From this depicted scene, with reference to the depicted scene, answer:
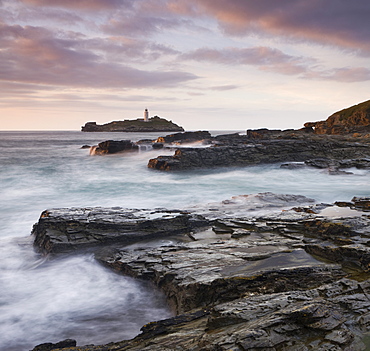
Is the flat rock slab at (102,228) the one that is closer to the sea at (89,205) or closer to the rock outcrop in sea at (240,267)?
the rock outcrop in sea at (240,267)

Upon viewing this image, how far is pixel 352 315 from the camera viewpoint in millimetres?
3912

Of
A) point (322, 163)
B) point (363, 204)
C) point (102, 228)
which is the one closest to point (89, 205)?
point (102, 228)

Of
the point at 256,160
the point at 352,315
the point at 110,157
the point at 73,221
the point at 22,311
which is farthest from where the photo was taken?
the point at 110,157

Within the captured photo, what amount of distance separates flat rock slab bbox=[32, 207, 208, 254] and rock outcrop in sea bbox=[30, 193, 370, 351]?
0.03m

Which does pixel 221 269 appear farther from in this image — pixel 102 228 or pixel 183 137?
pixel 183 137

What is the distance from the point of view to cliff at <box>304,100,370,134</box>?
160 feet

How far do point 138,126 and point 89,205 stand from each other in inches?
6381

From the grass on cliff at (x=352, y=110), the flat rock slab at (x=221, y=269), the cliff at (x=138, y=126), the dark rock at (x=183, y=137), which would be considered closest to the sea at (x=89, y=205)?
the flat rock slab at (x=221, y=269)

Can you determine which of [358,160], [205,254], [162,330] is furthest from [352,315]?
[358,160]

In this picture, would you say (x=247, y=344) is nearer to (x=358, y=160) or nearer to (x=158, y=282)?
(x=158, y=282)

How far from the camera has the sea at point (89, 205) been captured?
5750 millimetres

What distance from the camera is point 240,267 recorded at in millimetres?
6004

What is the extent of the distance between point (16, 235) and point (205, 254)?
22.8 feet

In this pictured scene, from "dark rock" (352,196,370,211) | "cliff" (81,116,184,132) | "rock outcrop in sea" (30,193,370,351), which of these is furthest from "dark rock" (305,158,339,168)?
"cliff" (81,116,184,132)
